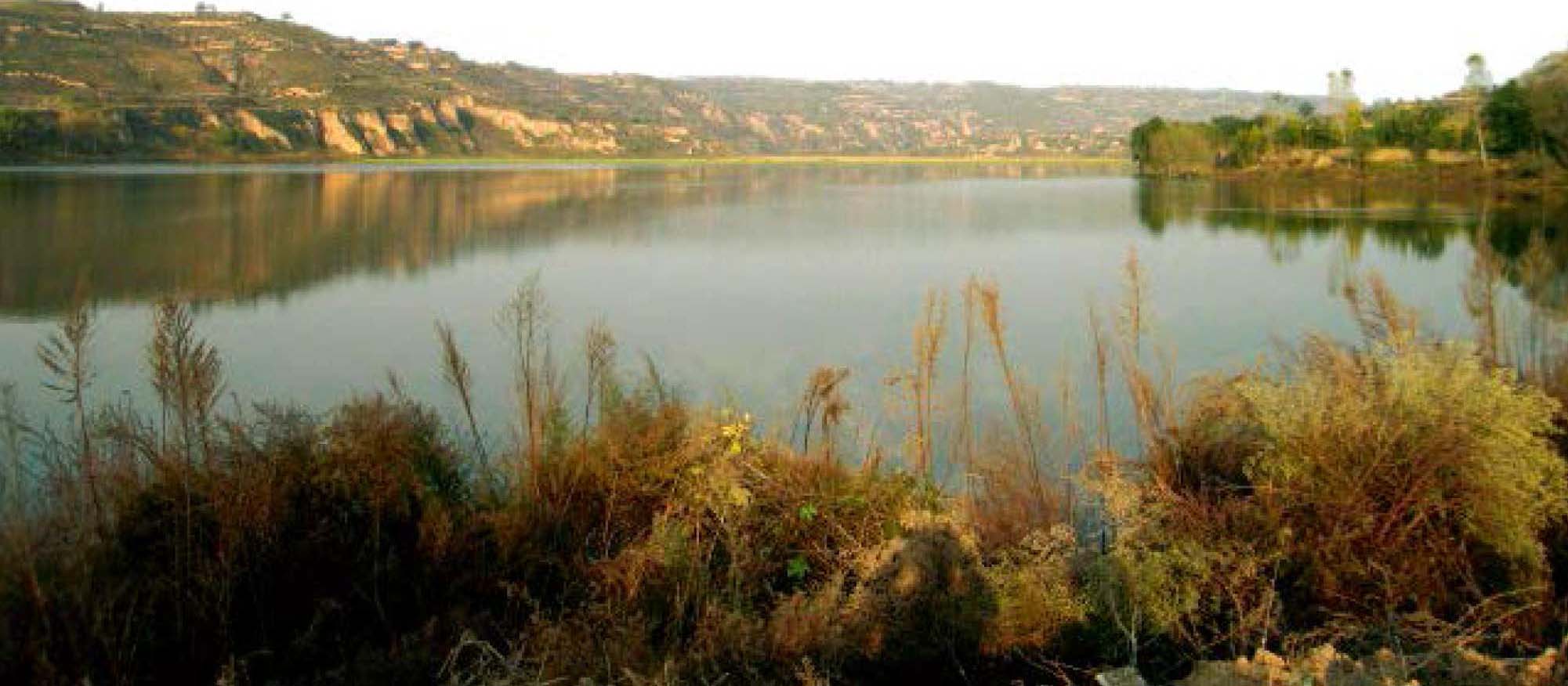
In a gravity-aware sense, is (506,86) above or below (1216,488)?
above

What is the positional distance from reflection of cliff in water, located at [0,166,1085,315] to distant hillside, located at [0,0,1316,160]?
33.2m

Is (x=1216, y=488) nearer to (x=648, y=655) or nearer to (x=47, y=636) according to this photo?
(x=648, y=655)

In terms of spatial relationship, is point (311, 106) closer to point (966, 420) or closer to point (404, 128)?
point (404, 128)

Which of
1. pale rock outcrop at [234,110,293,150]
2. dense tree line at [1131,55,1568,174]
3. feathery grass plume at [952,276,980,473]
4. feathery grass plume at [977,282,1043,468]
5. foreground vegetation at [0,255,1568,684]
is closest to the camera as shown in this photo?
foreground vegetation at [0,255,1568,684]

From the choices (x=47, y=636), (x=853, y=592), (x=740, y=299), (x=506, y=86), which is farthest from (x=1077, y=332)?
(x=506, y=86)

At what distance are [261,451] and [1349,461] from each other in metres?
4.98

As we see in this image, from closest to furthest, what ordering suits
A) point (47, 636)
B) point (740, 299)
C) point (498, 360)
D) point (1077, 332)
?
point (47, 636) → point (498, 360) → point (1077, 332) → point (740, 299)

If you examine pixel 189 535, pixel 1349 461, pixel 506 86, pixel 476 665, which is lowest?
pixel 476 665

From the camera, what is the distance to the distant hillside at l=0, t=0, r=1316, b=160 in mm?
85125

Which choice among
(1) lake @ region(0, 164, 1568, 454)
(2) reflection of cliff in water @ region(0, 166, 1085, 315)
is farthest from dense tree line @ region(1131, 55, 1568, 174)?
(2) reflection of cliff in water @ region(0, 166, 1085, 315)

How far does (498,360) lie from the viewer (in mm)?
12375

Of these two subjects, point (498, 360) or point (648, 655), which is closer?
point (648, 655)

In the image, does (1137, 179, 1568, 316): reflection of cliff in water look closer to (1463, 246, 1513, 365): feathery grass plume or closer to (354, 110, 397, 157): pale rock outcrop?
(1463, 246, 1513, 365): feathery grass plume

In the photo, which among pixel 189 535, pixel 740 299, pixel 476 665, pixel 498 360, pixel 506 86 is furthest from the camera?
pixel 506 86
